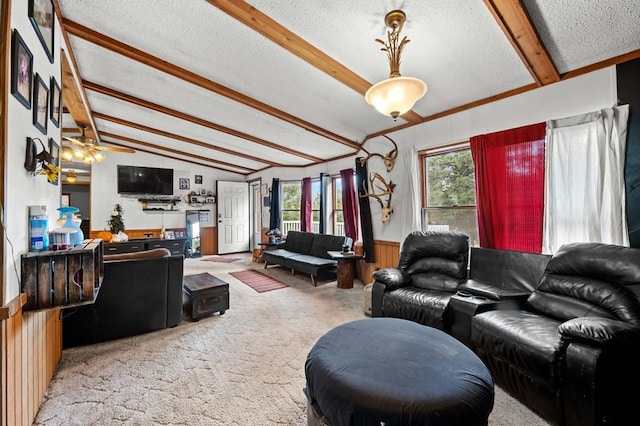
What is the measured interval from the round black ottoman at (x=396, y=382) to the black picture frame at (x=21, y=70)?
6.67 ft

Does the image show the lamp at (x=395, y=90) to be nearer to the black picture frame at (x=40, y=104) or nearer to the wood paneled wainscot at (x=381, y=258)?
the black picture frame at (x=40, y=104)

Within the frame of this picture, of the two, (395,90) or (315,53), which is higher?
(315,53)

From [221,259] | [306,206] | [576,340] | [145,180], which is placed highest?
[145,180]

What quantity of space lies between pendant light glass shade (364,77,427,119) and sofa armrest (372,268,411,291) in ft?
5.62

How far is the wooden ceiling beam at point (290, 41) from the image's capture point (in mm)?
1986

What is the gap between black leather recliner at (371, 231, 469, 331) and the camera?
2.53 metres

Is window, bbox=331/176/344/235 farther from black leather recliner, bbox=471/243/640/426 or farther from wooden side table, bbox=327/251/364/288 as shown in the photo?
black leather recliner, bbox=471/243/640/426

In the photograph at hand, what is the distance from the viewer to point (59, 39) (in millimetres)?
2311

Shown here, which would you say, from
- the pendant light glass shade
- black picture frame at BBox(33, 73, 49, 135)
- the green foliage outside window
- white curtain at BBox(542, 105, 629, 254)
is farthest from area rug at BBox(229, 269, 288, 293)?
white curtain at BBox(542, 105, 629, 254)

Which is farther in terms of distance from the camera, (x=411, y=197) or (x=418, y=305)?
(x=411, y=197)

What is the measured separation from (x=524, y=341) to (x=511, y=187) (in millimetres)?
1749

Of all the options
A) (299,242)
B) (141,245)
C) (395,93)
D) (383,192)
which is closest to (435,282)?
(383,192)

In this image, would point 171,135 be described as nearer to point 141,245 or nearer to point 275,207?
point 141,245

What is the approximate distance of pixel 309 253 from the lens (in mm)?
5445
